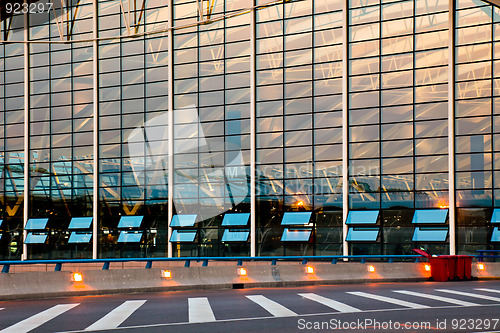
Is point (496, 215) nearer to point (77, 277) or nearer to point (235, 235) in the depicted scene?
point (235, 235)

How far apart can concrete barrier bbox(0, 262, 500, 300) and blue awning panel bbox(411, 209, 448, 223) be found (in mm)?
13837

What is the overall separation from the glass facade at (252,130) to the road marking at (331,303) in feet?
74.8

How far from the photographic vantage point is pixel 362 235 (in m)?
40.9

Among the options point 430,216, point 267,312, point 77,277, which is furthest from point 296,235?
point 267,312

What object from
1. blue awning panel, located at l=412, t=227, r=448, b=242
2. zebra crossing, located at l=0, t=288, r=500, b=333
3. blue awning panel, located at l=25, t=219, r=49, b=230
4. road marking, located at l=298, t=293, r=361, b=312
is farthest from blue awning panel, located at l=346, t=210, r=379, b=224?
blue awning panel, located at l=25, t=219, r=49, b=230

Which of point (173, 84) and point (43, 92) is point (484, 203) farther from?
point (43, 92)

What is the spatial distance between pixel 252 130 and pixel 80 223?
1511cm

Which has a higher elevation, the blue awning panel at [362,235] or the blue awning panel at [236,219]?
the blue awning panel at [236,219]

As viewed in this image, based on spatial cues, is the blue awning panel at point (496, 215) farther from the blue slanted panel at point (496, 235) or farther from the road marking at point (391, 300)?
the road marking at point (391, 300)

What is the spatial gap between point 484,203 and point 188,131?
20529 mm

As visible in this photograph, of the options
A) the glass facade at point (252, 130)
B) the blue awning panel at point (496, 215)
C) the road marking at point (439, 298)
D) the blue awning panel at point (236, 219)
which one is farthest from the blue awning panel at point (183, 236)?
A: the road marking at point (439, 298)

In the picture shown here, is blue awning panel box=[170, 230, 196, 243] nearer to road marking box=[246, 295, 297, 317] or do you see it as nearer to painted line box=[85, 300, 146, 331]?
road marking box=[246, 295, 297, 317]

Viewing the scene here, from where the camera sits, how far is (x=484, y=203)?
127 ft

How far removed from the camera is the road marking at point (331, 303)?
45.1ft
